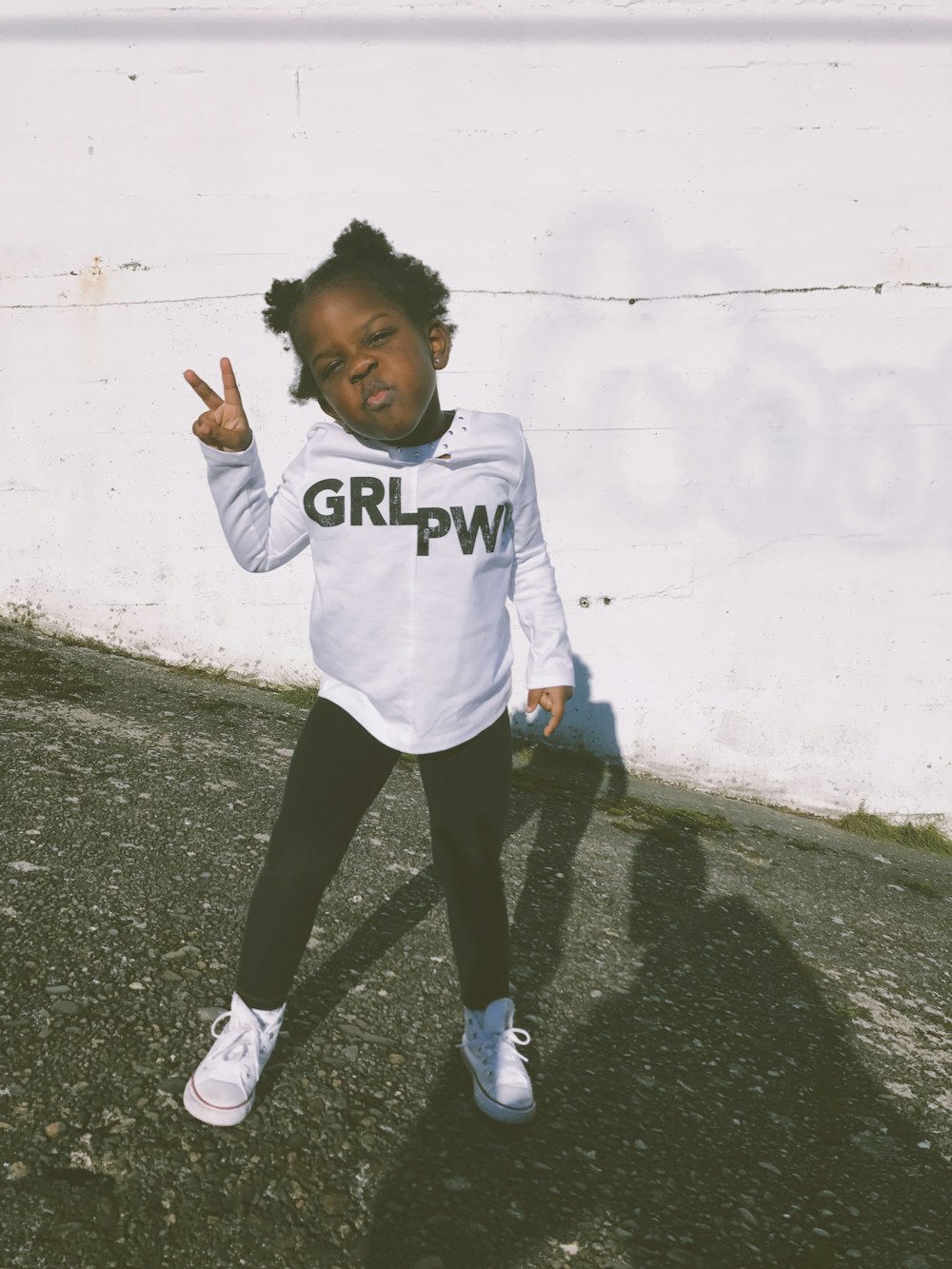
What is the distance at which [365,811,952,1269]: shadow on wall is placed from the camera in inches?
64.8

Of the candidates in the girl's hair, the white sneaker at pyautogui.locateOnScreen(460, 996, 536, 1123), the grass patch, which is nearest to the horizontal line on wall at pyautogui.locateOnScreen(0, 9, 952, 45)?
the girl's hair

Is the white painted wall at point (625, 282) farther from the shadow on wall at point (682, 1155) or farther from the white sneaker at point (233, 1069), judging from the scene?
the white sneaker at point (233, 1069)

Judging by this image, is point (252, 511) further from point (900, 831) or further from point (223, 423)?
point (900, 831)

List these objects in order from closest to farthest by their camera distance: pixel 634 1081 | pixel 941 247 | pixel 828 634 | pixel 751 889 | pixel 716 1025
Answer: pixel 634 1081 < pixel 716 1025 < pixel 751 889 < pixel 941 247 < pixel 828 634

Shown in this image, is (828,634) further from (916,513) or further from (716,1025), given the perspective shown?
(716,1025)

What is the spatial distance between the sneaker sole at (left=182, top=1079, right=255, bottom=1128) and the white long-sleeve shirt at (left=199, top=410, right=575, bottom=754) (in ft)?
2.43

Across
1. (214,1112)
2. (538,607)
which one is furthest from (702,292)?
(214,1112)

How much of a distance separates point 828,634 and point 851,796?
0.75 metres

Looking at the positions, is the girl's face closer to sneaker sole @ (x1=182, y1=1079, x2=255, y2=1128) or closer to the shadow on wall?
sneaker sole @ (x1=182, y1=1079, x2=255, y2=1128)

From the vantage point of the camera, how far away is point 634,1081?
211 cm

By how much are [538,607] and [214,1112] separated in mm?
1169


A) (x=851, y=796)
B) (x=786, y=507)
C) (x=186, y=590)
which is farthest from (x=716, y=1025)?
(x=186, y=590)

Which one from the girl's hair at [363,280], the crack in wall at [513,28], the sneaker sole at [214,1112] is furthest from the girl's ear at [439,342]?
the crack in wall at [513,28]

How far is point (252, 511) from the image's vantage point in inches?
70.0
